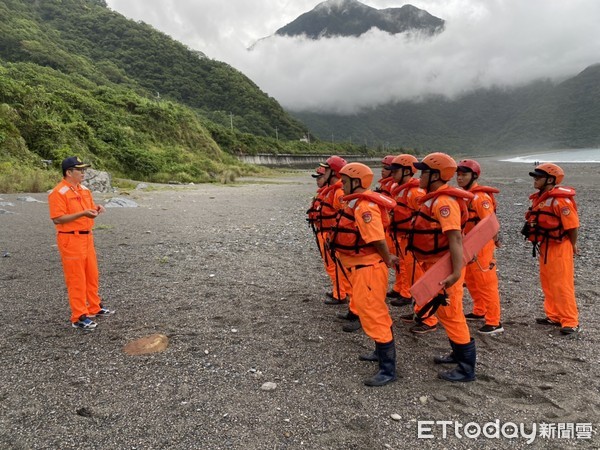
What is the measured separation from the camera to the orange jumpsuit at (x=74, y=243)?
5188mm

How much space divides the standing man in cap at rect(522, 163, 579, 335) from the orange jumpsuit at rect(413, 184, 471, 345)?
1.99 meters

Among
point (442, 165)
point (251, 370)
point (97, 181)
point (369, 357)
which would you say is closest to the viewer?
point (442, 165)

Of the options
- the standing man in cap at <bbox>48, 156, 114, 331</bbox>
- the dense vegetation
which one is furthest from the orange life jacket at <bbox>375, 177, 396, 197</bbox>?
the dense vegetation

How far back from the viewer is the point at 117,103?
43531 millimetres

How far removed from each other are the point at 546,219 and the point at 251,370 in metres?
4.31

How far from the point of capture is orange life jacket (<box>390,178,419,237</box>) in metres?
5.33

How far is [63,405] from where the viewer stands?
369 centimetres

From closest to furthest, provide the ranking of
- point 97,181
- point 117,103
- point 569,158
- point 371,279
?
1. point 371,279
2. point 97,181
3. point 117,103
4. point 569,158

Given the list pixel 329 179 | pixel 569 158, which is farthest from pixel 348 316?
pixel 569 158

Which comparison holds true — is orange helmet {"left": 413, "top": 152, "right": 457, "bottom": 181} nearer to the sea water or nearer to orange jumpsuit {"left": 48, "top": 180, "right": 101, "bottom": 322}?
orange jumpsuit {"left": 48, "top": 180, "right": 101, "bottom": 322}

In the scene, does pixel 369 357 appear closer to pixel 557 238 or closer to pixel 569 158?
pixel 557 238

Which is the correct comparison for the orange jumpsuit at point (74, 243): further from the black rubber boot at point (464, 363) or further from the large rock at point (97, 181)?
the large rock at point (97, 181)

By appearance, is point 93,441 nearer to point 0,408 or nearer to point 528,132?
point 0,408

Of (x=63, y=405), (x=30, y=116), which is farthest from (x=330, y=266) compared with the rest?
(x=30, y=116)
